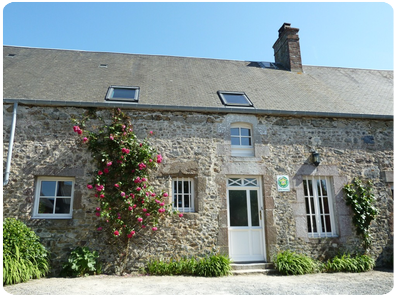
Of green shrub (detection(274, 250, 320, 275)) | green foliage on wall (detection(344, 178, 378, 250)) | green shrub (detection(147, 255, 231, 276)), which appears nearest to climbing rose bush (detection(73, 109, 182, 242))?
green shrub (detection(147, 255, 231, 276))

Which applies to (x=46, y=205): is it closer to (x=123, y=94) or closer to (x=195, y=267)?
(x=123, y=94)

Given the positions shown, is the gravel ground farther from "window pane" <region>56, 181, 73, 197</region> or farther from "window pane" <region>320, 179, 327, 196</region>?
"window pane" <region>320, 179, 327, 196</region>

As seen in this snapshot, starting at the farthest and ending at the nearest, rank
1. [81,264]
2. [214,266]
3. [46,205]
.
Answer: [46,205] → [214,266] → [81,264]

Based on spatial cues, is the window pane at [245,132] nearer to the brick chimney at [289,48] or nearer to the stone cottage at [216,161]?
the stone cottage at [216,161]

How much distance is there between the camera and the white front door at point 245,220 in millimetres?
6879

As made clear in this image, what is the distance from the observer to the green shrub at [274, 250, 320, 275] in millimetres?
6371

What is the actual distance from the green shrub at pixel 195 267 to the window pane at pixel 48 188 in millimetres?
2646

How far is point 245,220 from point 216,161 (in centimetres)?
152

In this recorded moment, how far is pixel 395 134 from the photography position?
26.4ft

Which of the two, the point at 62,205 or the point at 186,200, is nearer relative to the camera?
the point at 62,205

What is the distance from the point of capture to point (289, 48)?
35.7ft

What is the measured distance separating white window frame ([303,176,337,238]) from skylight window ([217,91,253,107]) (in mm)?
2397

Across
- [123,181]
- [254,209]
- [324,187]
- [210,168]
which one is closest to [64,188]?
[123,181]

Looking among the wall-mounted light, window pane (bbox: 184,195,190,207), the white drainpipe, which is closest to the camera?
the white drainpipe
